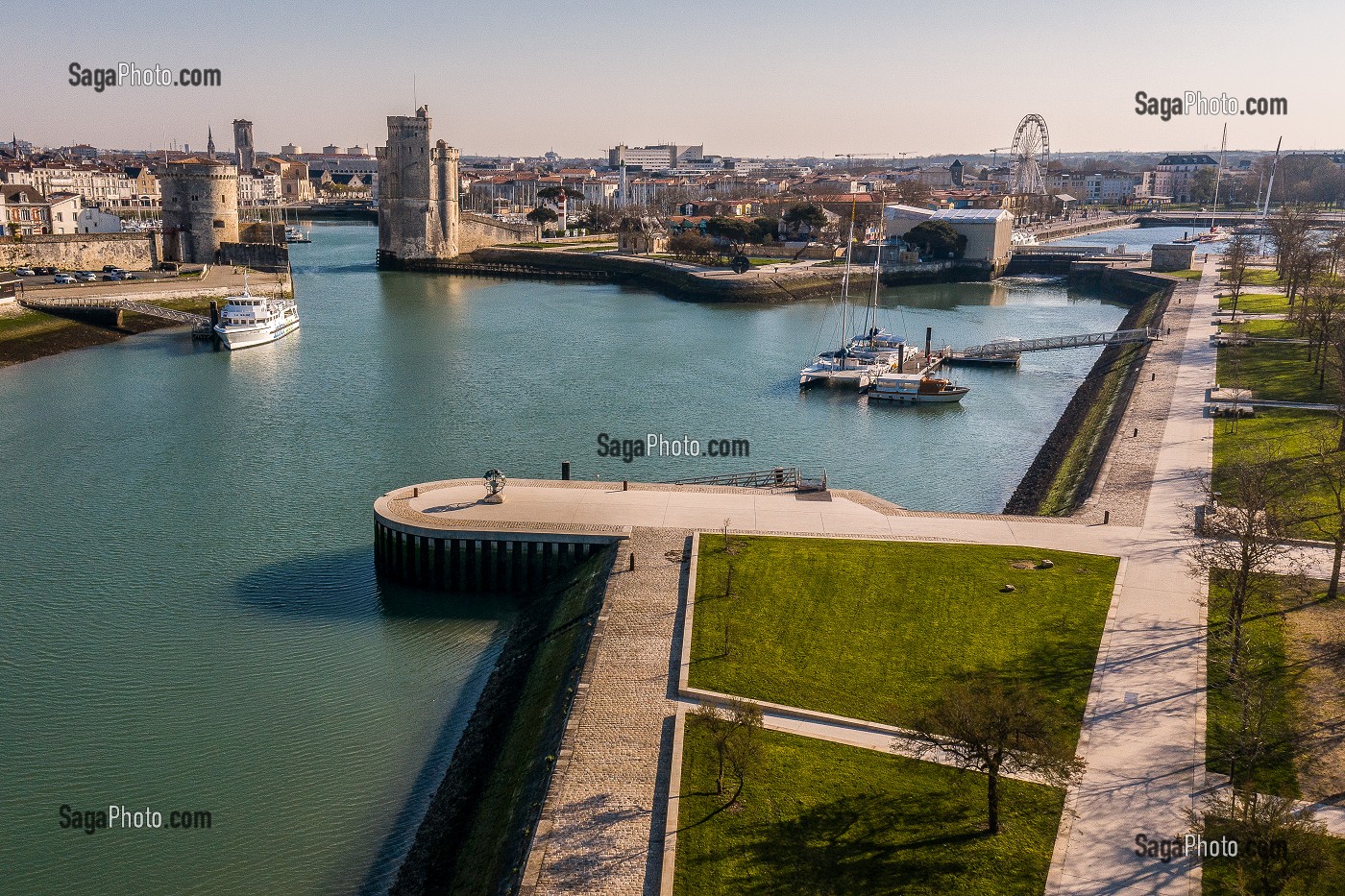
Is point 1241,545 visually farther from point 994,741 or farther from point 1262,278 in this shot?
point 1262,278

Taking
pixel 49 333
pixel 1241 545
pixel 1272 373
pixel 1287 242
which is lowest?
pixel 49 333

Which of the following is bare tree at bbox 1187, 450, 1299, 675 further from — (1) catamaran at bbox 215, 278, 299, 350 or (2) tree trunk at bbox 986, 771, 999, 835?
(1) catamaran at bbox 215, 278, 299, 350

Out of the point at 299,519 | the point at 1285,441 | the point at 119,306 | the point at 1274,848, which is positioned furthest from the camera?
the point at 119,306

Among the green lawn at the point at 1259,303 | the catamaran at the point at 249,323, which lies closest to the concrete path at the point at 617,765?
the catamaran at the point at 249,323

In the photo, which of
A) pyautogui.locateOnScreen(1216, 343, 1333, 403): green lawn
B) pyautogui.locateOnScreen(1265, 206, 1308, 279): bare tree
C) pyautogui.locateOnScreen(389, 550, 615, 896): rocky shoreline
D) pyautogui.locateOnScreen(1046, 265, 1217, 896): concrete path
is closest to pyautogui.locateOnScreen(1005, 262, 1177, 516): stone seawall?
pyautogui.locateOnScreen(1216, 343, 1333, 403): green lawn

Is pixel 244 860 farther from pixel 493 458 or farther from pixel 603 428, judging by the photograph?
pixel 603 428

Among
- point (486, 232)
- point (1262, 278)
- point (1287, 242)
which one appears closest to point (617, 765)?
point (1287, 242)
